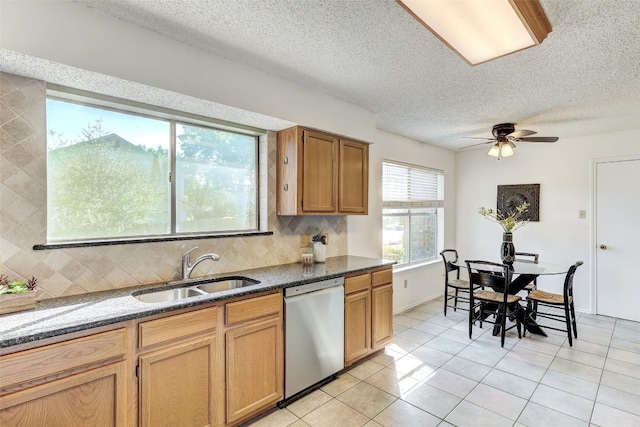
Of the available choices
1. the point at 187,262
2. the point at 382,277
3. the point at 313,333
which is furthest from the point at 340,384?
the point at 187,262

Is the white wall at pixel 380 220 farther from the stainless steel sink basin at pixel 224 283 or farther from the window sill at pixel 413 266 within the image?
the stainless steel sink basin at pixel 224 283

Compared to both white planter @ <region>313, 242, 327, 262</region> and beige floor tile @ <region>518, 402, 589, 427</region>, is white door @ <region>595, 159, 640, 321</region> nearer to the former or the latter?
beige floor tile @ <region>518, 402, 589, 427</region>

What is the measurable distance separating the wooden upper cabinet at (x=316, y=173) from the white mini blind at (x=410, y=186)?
1.09 metres

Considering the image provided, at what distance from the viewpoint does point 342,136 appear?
3.12 metres

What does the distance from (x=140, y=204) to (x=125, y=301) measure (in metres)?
0.79

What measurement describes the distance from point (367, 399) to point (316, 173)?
188cm

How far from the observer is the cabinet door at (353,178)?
313 centimetres

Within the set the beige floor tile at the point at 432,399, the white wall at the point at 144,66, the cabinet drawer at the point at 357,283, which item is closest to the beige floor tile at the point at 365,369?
the beige floor tile at the point at 432,399

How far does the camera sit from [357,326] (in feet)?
9.22

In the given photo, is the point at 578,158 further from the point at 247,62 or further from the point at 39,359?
the point at 39,359

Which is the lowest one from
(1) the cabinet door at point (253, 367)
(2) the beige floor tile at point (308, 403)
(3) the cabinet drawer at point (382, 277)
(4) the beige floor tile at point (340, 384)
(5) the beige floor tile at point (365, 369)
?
(2) the beige floor tile at point (308, 403)


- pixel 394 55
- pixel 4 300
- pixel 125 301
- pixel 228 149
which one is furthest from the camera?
pixel 228 149

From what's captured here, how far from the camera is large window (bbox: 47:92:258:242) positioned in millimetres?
1981

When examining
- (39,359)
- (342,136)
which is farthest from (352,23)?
(39,359)
